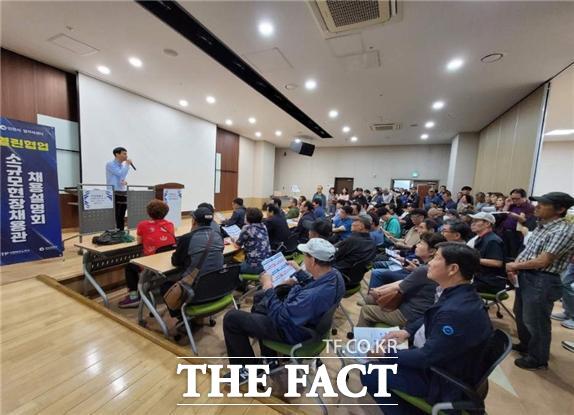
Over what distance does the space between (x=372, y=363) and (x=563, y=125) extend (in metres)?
10.3

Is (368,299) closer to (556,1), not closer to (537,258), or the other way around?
(537,258)

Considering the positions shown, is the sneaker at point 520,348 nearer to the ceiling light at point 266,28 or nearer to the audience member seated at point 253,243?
the audience member seated at point 253,243

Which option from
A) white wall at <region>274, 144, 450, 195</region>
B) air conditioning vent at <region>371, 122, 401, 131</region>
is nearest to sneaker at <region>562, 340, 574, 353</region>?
air conditioning vent at <region>371, 122, 401, 131</region>

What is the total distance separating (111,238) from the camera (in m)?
2.77

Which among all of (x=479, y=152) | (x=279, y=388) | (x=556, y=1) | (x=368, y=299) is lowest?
(x=279, y=388)

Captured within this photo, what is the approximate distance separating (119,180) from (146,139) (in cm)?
298

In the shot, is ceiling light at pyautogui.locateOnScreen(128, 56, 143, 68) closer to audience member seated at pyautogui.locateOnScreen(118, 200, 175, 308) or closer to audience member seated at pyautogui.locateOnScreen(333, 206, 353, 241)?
audience member seated at pyautogui.locateOnScreen(118, 200, 175, 308)

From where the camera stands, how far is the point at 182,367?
1710mm

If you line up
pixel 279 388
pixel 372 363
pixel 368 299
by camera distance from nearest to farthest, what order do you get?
pixel 372 363 → pixel 279 388 → pixel 368 299

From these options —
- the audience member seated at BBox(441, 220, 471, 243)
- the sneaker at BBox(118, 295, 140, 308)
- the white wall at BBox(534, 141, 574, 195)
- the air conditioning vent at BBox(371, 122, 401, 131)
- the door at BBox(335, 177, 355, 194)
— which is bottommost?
the sneaker at BBox(118, 295, 140, 308)

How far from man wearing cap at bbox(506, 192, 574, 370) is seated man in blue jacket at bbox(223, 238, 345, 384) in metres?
1.81

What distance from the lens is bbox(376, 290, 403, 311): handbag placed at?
1874 millimetres

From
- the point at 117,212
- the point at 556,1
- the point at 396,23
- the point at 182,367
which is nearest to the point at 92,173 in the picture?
the point at 117,212

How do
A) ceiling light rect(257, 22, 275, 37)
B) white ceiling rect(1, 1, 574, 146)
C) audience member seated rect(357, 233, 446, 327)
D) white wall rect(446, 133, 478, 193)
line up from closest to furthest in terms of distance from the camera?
audience member seated rect(357, 233, 446, 327), white ceiling rect(1, 1, 574, 146), ceiling light rect(257, 22, 275, 37), white wall rect(446, 133, 478, 193)
